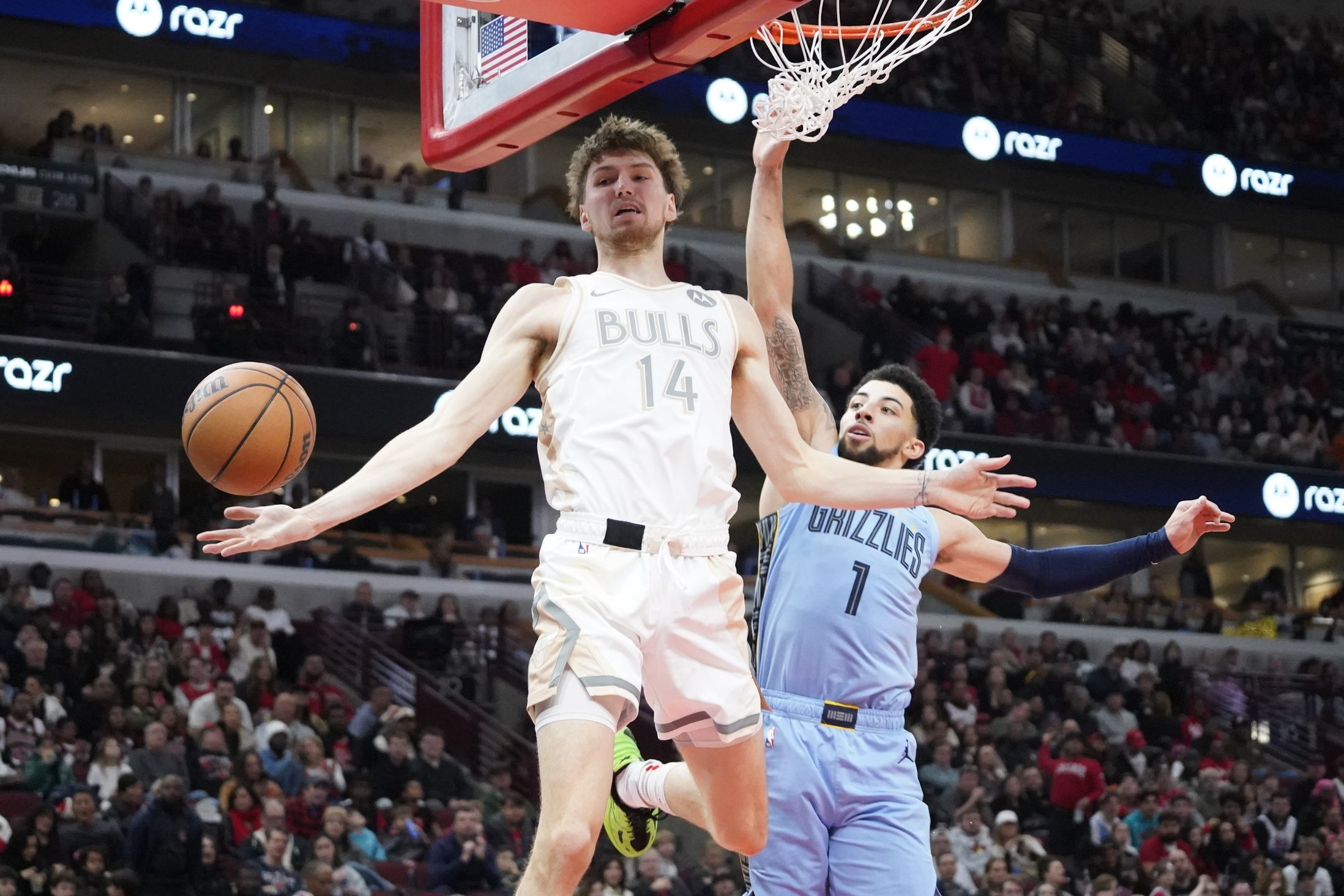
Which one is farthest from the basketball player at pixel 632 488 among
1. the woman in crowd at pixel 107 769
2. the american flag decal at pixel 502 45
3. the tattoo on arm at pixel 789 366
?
the woman in crowd at pixel 107 769

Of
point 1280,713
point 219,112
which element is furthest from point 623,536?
point 219,112

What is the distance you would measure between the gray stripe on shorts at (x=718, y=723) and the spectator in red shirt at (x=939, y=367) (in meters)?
16.2

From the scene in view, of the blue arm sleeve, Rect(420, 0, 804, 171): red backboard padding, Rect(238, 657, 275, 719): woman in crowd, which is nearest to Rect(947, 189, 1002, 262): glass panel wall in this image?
Rect(238, 657, 275, 719): woman in crowd

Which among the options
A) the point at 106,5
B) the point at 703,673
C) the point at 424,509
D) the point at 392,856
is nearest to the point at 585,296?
the point at 703,673

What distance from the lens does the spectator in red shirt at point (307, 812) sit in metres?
11.6

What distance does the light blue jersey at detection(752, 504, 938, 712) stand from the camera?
559 cm

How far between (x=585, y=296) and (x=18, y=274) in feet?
45.1

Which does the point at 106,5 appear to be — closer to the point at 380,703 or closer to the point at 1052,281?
the point at 380,703

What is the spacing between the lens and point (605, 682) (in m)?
4.22

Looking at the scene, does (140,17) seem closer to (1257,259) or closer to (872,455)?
(872,455)

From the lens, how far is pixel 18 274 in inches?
661

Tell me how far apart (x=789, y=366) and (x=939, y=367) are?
15.1 meters

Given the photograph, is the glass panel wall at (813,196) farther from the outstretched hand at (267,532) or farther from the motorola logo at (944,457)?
the outstretched hand at (267,532)

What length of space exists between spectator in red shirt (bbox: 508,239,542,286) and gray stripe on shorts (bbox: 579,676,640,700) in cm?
1490
